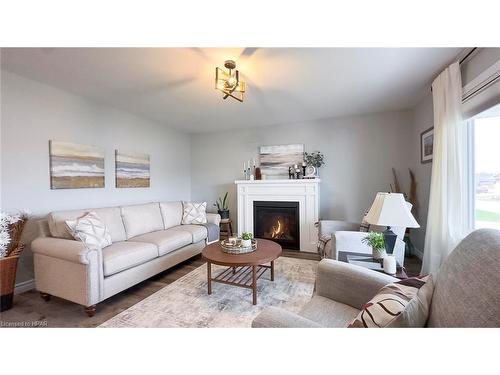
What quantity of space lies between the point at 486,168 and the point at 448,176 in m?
0.25

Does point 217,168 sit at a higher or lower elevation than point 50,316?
higher

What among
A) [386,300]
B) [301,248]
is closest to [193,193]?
[301,248]

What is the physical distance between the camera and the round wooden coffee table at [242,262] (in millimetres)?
1943

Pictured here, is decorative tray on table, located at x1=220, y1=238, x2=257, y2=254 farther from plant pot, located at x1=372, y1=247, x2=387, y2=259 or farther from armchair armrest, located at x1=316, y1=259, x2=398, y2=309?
plant pot, located at x1=372, y1=247, x2=387, y2=259

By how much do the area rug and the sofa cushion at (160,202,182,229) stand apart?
1050 mm

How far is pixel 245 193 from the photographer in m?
4.00

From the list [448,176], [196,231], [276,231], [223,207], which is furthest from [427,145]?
[223,207]

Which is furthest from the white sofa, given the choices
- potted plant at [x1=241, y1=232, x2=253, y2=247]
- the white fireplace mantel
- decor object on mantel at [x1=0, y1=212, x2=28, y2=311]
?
the white fireplace mantel

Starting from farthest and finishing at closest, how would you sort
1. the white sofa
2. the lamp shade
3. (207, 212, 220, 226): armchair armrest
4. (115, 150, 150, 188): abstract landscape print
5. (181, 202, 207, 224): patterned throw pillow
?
(207, 212, 220, 226): armchair armrest
(181, 202, 207, 224): patterned throw pillow
(115, 150, 150, 188): abstract landscape print
the white sofa
the lamp shade

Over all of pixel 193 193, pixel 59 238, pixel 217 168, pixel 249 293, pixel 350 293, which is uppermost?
pixel 217 168

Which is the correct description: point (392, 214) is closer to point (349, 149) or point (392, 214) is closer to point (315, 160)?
point (315, 160)

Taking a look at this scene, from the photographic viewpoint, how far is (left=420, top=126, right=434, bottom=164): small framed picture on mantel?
267 centimetres
